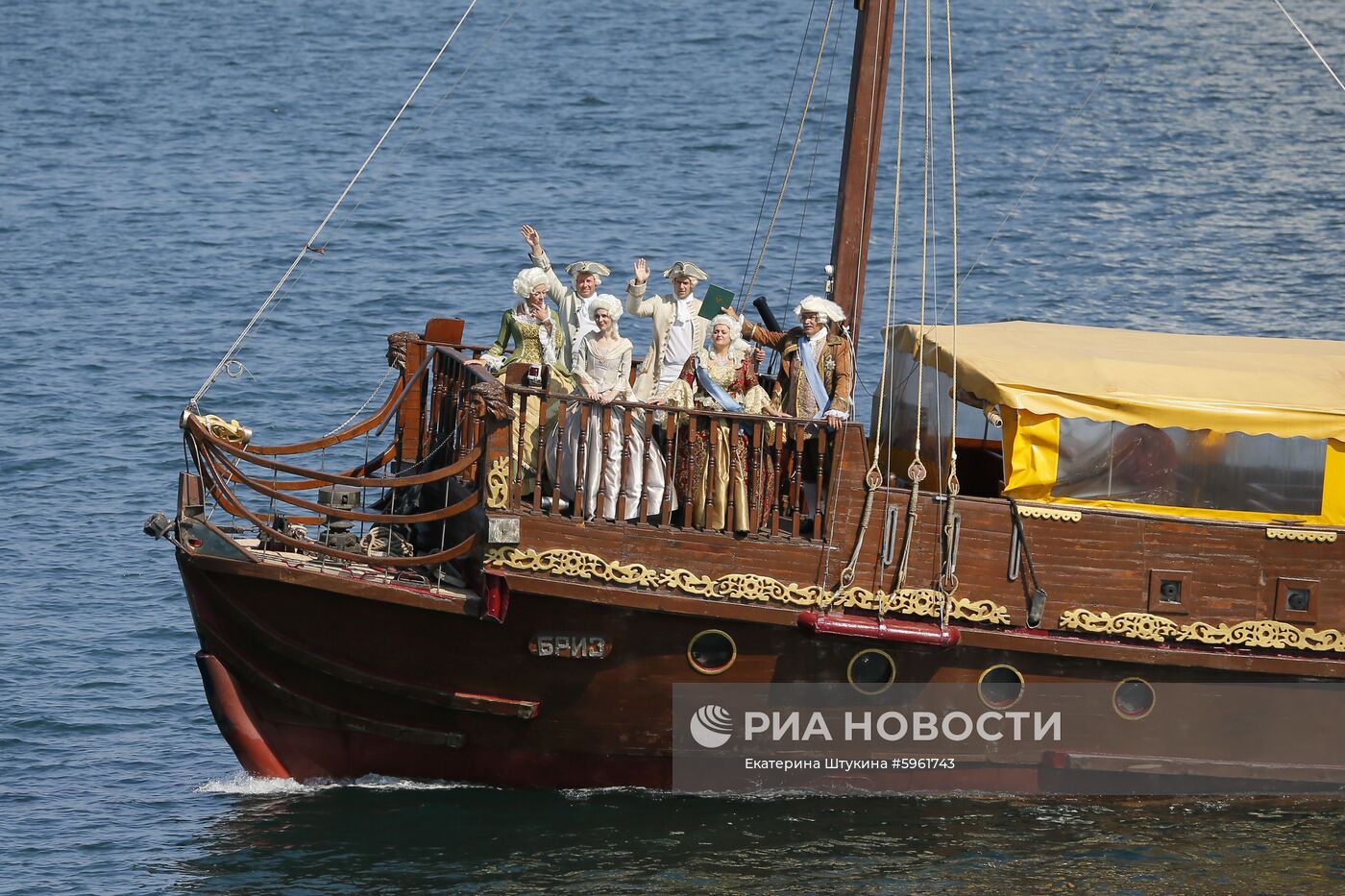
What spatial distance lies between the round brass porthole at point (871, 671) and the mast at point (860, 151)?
241 centimetres

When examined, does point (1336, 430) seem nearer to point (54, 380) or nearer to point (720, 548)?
point (720, 548)

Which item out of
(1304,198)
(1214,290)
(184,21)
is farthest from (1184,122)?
(184,21)

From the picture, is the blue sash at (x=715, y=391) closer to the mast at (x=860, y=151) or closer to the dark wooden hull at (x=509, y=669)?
the mast at (x=860, y=151)

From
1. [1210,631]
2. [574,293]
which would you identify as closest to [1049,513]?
[1210,631]

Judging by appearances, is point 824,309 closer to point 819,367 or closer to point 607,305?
point 819,367

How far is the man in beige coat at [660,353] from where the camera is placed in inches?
520

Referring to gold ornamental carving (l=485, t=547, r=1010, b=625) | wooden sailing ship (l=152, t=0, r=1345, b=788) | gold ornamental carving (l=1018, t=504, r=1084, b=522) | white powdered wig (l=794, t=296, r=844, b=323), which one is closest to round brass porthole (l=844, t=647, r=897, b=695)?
wooden sailing ship (l=152, t=0, r=1345, b=788)

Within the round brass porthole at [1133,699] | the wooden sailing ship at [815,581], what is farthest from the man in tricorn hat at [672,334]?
the round brass porthole at [1133,699]

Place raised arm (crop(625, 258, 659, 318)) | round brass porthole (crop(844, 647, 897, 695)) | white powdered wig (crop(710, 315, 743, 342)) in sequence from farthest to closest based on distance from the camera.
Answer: raised arm (crop(625, 258, 659, 318)), white powdered wig (crop(710, 315, 743, 342)), round brass porthole (crop(844, 647, 897, 695))

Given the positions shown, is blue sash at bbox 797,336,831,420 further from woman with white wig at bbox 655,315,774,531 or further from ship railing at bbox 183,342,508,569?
ship railing at bbox 183,342,508,569

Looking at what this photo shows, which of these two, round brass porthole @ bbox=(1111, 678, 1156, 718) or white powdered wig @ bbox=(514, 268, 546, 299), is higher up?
white powdered wig @ bbox=(514, 268, 546, 299)

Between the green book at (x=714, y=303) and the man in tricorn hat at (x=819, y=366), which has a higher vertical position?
the green book at (x=714, y=303)

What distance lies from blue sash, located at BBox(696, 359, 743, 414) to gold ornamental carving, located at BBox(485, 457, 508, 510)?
5.24 feet

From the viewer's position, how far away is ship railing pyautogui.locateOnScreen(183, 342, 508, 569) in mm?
13164
